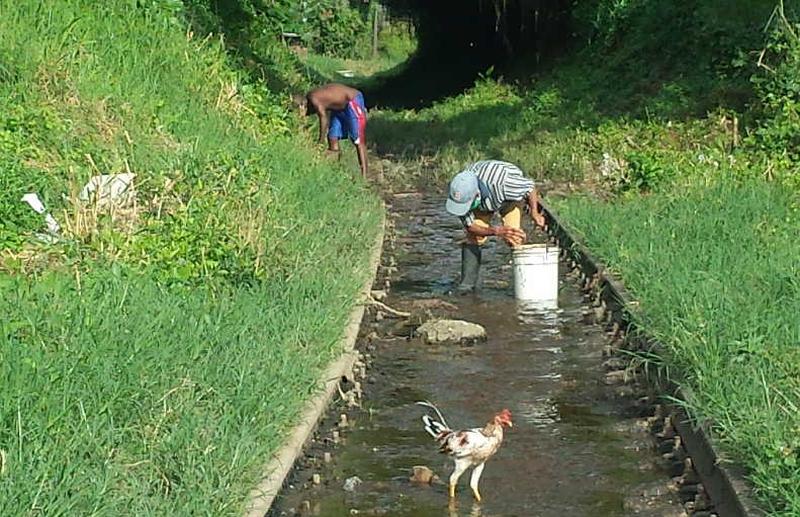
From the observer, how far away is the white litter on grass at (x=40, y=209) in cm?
898

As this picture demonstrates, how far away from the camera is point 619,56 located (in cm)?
2253

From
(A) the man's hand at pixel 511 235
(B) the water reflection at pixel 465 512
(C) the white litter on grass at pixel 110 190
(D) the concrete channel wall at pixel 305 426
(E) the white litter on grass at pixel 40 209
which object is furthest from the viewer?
(A) the man's hand at pixel 511 235

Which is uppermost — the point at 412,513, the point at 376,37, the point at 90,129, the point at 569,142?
the point at 90,129

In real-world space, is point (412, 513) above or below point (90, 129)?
below

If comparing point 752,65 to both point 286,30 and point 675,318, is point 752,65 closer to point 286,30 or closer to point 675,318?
point 286,30

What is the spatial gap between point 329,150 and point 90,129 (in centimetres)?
585

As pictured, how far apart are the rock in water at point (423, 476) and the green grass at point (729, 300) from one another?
1.40 m

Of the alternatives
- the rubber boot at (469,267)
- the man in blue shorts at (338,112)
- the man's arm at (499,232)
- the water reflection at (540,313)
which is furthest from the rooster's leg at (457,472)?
the man in blue shorts at (338,112)

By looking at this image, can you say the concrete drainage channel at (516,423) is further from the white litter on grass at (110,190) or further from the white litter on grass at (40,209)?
the white litter on grass at (40,209)

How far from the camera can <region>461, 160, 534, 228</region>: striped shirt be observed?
10.9 meters

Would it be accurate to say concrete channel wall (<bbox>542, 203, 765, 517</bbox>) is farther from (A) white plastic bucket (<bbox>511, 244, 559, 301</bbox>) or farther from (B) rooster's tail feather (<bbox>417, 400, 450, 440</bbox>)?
(B) rooster's tail feather (<bbox>417, 400, 450, 440</bbox>)

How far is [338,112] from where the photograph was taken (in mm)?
16719

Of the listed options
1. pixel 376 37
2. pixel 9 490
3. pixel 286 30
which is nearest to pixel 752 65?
pixel 286 30

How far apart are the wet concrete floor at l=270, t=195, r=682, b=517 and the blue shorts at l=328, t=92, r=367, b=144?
18.9ft
